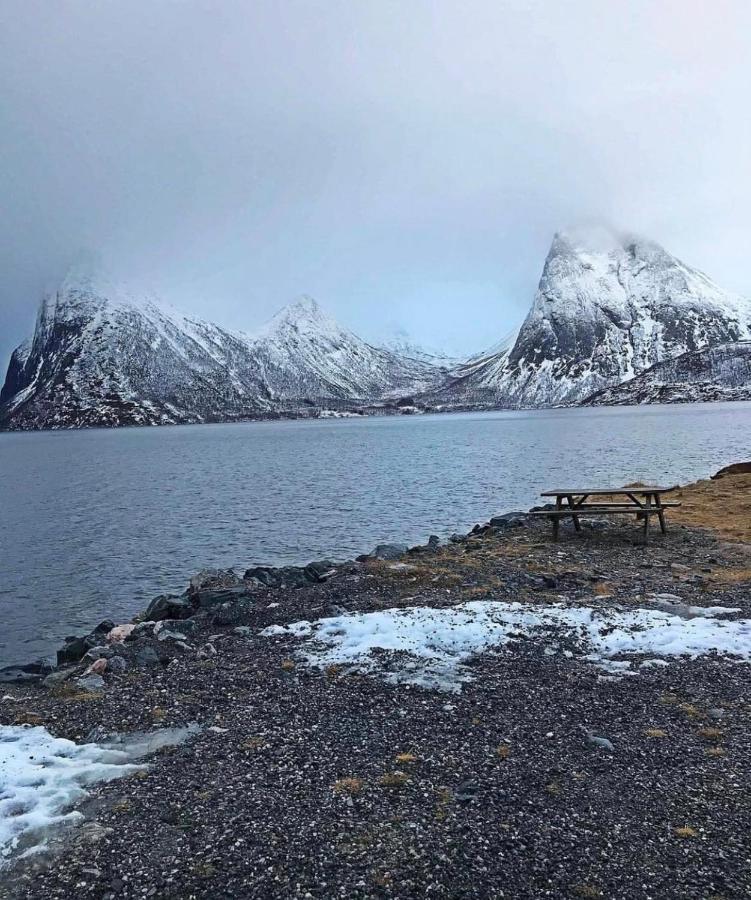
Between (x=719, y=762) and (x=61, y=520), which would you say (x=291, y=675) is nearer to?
(x=719, y=762)

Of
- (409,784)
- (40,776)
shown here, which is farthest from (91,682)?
(409,784)

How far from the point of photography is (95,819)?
8.26 metres

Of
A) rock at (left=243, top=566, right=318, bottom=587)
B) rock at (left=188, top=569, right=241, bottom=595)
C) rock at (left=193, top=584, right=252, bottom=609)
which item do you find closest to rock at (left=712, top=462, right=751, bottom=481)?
rock at (left=243, top=566, right=318, bottom=587)

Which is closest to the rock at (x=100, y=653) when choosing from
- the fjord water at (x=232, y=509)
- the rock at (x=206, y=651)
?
the rock at (x=206, y=651)

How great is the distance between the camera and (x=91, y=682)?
13055 mm

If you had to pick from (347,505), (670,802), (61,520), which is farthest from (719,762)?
(61,520)

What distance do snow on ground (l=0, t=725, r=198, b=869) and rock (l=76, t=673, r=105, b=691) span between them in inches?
68.0

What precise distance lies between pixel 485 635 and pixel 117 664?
7913 millimetres

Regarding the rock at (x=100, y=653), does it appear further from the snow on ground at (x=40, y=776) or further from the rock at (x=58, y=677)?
the snow on ground at (x=40, y=776)

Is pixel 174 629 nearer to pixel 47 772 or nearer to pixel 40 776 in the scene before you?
pixel 47 772

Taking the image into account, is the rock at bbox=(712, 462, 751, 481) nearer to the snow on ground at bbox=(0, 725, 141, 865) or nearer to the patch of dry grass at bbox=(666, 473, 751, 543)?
the patch of dry grass at bbox=(666, 473, 751, 543)

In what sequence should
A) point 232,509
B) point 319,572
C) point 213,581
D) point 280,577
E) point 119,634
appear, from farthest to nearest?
1. point 232,509
2. point 319,572
3. point 213,581
4. point 280,577
5. point 119,634

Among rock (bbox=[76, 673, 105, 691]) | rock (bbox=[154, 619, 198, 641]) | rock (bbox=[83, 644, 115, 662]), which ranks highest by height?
rock (bbox=[76, 673, 105, 691])

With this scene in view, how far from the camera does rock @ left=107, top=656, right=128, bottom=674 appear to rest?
13.9m
